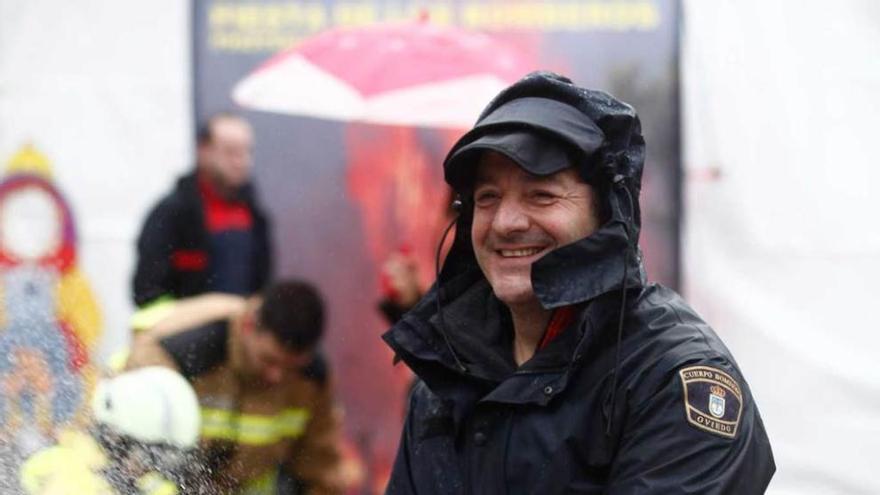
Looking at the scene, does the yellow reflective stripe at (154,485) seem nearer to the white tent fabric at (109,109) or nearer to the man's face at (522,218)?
the man's face at (522,218)

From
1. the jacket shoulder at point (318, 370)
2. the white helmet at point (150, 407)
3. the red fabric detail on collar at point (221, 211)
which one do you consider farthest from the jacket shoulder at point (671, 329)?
the red fabric detail on collar at point (221, 211)

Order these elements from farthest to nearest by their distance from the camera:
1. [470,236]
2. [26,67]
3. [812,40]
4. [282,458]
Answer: [26,67] < [812,40] < [282,458] < [470,236]

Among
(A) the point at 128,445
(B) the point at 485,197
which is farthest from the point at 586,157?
(A) the point at 128,445

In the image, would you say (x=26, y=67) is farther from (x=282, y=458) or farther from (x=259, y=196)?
(x=282, y=458)

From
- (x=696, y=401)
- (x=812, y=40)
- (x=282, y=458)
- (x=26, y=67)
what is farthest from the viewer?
(x=26, y=67)

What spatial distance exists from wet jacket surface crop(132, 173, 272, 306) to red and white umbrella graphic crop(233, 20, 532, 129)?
17.9 inches

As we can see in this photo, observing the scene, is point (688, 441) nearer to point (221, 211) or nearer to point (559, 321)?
point (559, 321)

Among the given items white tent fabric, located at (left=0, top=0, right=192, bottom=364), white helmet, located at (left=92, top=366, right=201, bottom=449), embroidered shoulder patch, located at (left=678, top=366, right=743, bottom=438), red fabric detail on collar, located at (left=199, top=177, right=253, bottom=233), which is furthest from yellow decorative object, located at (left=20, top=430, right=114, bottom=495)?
white tent fabric, located at (left=0, top=0, right=192, bottom=364)

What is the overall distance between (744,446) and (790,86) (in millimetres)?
3170

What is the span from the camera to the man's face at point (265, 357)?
4.48 metres

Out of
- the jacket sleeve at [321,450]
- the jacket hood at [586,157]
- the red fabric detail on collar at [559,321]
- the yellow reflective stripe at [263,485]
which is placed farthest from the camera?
the jacket sleeve at [321,450]

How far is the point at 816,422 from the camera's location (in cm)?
489

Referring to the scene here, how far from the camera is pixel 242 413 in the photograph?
4.29 meters

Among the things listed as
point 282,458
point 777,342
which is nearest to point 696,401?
point 282,458
